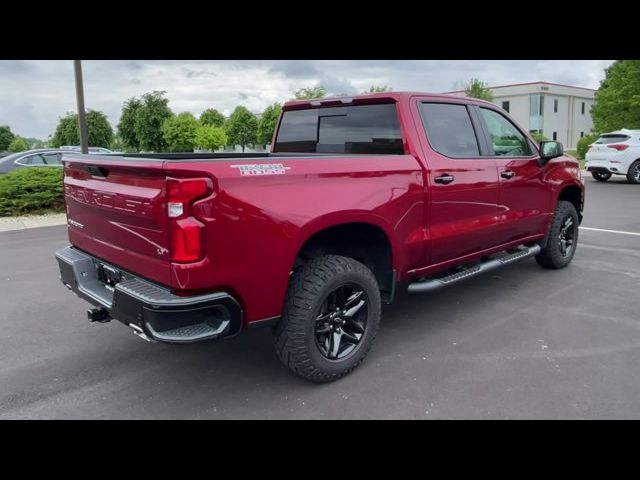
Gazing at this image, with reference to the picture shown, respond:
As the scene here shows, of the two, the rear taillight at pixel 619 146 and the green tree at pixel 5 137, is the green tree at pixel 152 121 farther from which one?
the green tree at pixel 5 137

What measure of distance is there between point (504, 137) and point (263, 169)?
308cm

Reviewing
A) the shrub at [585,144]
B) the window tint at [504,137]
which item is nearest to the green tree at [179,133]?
the shrub at [585,144]

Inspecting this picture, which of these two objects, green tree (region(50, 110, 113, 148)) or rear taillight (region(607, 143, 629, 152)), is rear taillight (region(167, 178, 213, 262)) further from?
green tree (region(50, 110, 113, 148))

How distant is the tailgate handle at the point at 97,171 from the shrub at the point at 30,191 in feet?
27.7

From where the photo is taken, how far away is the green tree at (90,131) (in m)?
32.4

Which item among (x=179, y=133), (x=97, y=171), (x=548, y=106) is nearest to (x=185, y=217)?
(x=97, y=171)

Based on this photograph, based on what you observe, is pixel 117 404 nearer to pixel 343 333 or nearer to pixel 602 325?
pixel 343 333

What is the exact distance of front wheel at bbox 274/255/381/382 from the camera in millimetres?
3219

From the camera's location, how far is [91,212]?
3461mm

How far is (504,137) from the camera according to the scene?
16.7 ft

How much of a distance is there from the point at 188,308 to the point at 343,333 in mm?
1218

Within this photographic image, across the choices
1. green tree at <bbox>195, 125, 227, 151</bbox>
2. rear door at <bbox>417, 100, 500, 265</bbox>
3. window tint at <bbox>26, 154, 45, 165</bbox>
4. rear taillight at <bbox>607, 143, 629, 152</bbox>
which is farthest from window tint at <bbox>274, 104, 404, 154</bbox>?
green tree at <bbox>195, 125, 227, 151</bbox>

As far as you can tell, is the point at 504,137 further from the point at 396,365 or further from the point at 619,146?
the point at 619,146
